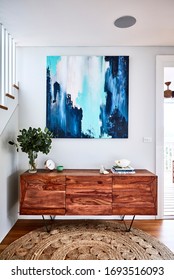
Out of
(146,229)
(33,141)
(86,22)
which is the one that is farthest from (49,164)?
(86,22)

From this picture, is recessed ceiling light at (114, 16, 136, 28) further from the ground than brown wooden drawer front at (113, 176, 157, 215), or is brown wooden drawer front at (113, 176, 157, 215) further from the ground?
recessed ceiling light at (114, 16, 136, 28)

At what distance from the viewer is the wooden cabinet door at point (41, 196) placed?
7.39 ft

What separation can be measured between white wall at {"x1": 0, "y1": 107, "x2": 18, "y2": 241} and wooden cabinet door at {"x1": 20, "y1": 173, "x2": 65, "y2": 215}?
224 mm

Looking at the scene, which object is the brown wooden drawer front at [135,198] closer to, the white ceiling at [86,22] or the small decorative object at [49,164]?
the small decorative object at [49,164]

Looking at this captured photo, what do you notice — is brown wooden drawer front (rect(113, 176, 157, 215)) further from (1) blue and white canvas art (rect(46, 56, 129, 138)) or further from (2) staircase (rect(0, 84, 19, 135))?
(2) staircase (rect(0, 84, 19, 135))

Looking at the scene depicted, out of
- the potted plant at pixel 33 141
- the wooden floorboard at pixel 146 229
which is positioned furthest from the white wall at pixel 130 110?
the wooden floorboard at pixel 146 229

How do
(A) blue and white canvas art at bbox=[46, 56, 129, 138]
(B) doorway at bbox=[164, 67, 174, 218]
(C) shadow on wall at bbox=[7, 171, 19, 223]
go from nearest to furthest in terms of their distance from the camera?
(C) shadow on wall at bbox=[7, 171, 19, 223], (A) blue and white canvas art at bbox=[46, 56, 129, 138], (B) doorway at bbox=[164, 67, 174, 218]

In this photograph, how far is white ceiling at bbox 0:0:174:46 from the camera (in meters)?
1.82

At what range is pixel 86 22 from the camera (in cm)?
212

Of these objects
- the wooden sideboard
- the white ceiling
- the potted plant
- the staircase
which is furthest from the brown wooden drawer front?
the white ceiling

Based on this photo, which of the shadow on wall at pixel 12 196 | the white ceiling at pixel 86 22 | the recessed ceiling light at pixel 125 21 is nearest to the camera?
the white ceiling at pixel 86 22

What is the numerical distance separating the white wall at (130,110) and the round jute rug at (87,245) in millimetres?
827

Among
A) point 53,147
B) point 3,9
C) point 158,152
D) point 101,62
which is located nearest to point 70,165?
point 53,147
